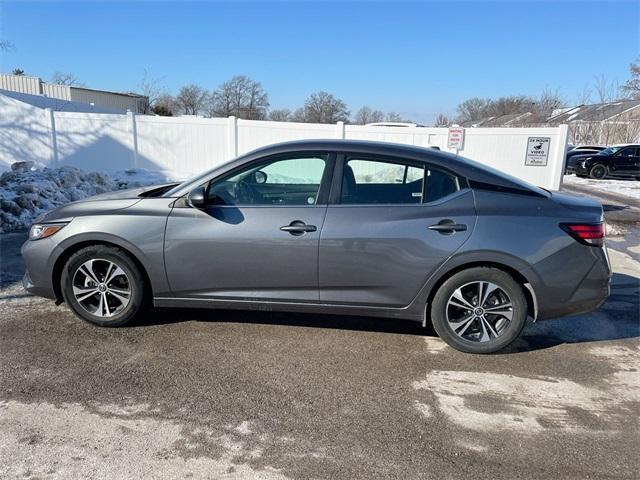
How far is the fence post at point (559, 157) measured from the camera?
1392cm

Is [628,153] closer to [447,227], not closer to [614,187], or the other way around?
[614,187]

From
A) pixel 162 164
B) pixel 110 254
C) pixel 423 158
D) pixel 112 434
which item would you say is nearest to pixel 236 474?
pixel 112 434

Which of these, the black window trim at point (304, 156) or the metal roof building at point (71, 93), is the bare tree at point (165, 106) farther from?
the black window trim at point (304, 156)

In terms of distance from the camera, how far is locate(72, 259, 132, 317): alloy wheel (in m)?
4.12

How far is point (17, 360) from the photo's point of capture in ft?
12.0

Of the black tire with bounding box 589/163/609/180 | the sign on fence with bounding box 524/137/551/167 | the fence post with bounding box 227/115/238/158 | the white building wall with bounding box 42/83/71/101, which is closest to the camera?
the sign on fence with bounding box 524/137/551/167

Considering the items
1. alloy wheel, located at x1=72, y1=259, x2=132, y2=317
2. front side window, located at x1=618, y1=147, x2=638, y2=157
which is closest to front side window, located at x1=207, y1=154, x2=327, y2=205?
alloy wheel, located at x1=72, y1=259, x2=132, y2=317

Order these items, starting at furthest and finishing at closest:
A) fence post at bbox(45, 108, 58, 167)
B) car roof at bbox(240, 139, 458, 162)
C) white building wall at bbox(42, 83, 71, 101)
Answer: white building wall at bbox(42, 83, 71, 101)
fence post at bbox(45, 108, 58, 167)
car roof at bbox(240, 139, 458, 162)

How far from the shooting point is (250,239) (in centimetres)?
386

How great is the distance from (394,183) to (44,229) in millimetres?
3088

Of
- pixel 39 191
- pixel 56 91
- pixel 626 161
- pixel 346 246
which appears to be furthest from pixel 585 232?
pixel 56 91

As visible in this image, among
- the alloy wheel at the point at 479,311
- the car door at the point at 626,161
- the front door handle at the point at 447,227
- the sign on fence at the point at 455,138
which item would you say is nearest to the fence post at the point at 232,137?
the sign on fence at the point at 455,138

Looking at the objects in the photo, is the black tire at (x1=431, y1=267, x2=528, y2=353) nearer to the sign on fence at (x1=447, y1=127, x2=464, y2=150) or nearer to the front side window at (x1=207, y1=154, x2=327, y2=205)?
the front side window at (x1=207, y1=154, x2=327, y2=205)

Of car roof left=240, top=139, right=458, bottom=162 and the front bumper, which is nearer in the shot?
car roof left=240, top=139, right=458, bottom=162
